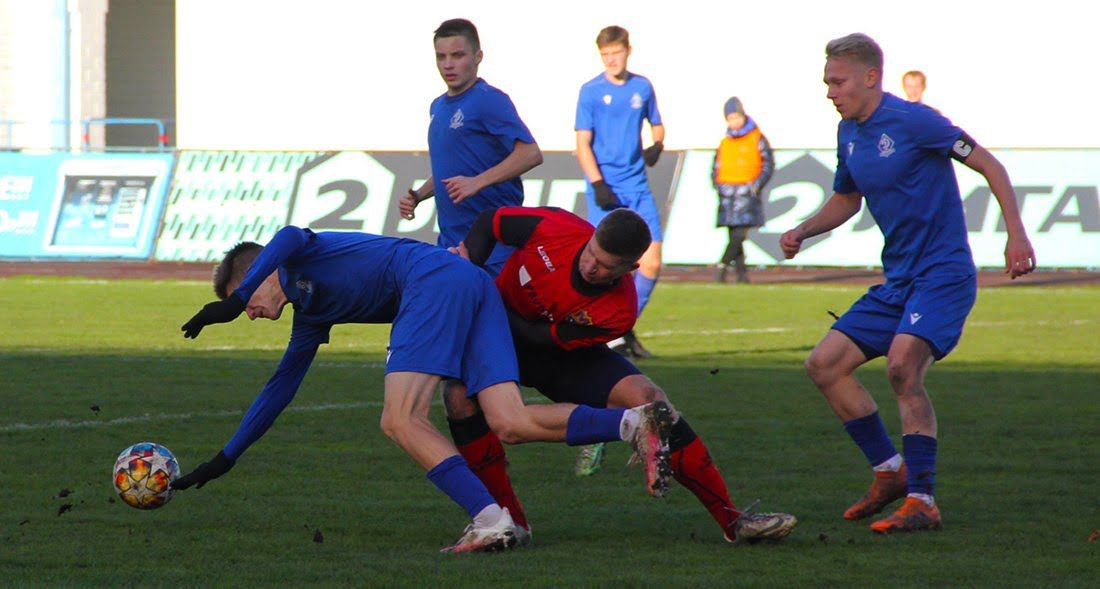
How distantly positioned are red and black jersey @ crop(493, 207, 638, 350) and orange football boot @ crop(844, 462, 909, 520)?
3.88ft

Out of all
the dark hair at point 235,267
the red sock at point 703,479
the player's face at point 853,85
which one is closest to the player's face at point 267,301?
the dark hair at point 235,267

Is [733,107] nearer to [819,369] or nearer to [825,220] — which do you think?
[825,220]

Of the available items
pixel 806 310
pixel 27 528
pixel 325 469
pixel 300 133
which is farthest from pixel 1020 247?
pixel 300 133

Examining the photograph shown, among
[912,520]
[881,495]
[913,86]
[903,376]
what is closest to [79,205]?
[913,86]

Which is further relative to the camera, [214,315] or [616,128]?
[616,128]

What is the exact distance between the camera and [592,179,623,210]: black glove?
39.9 ft

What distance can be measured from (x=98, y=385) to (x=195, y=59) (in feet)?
78.0

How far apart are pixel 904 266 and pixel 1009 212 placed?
46 cm

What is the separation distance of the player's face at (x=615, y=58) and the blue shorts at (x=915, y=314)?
561 centimetres

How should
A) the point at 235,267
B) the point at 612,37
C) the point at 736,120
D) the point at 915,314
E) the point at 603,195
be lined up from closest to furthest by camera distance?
the point at 235,267 < the point at 915,314 < the point at 603,195 < the point at 612,37 < the point at 736,120

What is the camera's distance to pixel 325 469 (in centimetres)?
788

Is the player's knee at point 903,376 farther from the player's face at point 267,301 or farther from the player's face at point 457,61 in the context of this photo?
the player's face at point 457,61

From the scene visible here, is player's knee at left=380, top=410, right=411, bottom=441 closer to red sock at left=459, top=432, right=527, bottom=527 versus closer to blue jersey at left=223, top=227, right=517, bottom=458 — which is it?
blue jersey at left=223, top=227, right=517, bottom=458

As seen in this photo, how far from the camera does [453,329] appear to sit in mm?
6113
